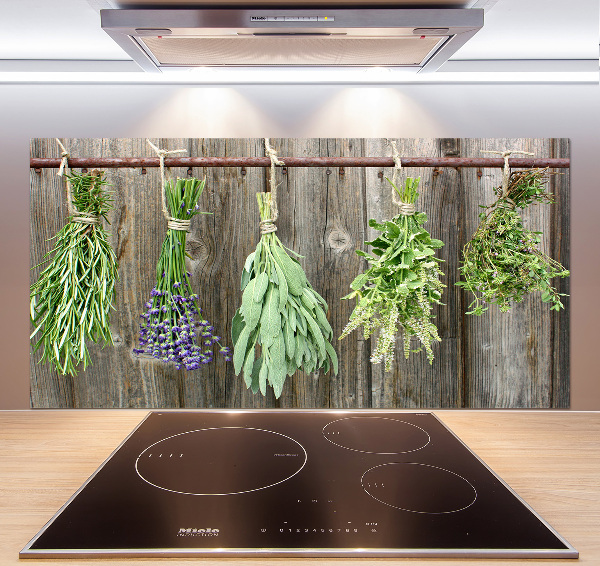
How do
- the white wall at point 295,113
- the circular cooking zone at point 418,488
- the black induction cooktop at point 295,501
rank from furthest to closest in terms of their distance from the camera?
the white wall at point 295,113
the circular cooking zone at point 418,488
the black induction cooktop at point 295,501

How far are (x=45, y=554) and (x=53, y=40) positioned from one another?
3.64ft

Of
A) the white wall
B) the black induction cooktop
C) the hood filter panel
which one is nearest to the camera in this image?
the black induction cooktop

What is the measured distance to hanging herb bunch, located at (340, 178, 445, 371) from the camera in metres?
1.10

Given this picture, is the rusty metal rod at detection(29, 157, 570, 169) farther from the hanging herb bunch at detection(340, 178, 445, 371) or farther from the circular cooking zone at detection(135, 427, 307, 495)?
the circular cooking zone at detection(135, 427, 307, 495)

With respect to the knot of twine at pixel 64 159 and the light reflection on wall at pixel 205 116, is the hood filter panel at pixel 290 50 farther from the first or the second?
the knot of twine at pixel 64 159

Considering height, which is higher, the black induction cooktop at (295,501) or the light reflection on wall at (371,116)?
the light reflection on wall at (371,116)

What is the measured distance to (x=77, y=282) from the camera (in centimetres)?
118

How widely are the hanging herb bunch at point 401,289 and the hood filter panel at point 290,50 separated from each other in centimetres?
34

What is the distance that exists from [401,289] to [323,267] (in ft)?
1.15

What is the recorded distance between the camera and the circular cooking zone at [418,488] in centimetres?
86

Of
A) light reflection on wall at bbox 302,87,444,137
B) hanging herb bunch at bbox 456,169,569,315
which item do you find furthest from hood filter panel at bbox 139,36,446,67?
hanging herb bunch at bbox 456,169,569,315

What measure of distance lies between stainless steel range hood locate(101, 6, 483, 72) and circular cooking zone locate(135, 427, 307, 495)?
86 cm

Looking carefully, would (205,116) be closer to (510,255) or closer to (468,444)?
(510,255)

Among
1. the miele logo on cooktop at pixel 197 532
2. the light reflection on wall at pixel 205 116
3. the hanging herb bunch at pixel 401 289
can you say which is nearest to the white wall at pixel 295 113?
the light reflection on wall at pixel 205 116
